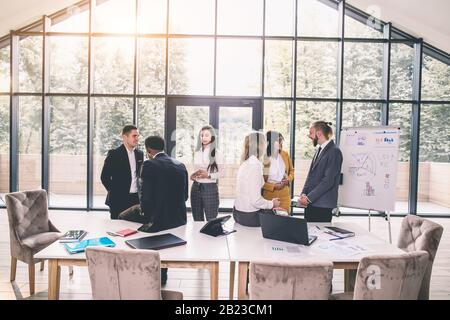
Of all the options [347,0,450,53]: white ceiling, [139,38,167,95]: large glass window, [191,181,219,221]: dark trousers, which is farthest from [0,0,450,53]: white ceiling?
[191,181,219,221]: dark trousers

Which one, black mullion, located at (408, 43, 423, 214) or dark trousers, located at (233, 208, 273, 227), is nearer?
dark trousers, located at (233, 208, 273, 227)

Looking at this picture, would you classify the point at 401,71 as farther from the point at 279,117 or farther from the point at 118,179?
the point at 118,179

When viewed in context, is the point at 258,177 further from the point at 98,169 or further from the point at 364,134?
the point at 98,169

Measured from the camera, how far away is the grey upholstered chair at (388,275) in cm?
160

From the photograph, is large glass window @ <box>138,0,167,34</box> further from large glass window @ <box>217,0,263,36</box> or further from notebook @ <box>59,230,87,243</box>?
notebook @ <box>59,230,87,243</box>

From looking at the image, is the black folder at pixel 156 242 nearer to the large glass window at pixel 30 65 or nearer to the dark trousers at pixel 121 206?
the dark trousers at pixel 121 206

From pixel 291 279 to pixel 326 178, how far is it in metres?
1.86

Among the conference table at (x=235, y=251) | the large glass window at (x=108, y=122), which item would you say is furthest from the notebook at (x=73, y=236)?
the large glass window at (x=108, y=122)

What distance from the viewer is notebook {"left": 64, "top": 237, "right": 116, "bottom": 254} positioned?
200 centimetres

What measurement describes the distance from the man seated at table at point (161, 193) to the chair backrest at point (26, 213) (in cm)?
131

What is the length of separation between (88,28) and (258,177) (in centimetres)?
551

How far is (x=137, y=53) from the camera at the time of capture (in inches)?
244

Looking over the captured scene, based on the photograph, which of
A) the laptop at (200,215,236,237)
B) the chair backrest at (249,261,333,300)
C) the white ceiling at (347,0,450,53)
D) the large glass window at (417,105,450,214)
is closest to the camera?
the chair backrest at (249,261,333,300)

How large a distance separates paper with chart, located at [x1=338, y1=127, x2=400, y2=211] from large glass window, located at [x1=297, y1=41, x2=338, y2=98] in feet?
7.23
